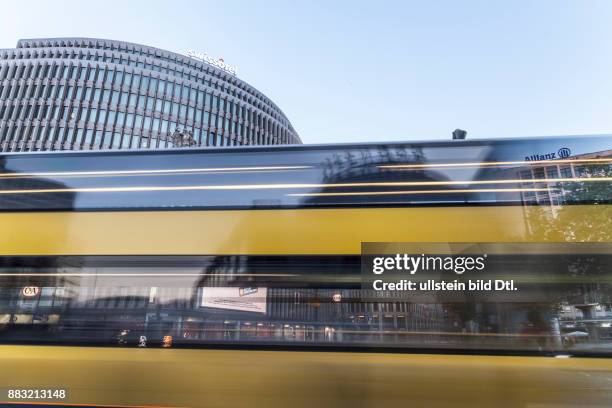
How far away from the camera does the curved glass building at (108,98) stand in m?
51.3

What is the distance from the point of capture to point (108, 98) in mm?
54031

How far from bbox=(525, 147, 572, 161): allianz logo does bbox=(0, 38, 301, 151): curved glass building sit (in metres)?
47.2

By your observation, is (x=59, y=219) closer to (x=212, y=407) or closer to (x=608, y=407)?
(x=212, y=407)

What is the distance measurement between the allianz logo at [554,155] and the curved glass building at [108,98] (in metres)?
47.2

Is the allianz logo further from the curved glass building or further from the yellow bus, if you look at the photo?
the curved glass building

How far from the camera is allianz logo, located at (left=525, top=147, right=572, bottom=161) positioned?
387 cm

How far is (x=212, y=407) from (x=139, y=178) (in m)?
2.59

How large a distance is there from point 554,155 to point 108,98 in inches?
2397

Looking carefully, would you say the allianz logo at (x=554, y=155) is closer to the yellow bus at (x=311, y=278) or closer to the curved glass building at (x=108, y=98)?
the yellow bus at (x=311, y=278)

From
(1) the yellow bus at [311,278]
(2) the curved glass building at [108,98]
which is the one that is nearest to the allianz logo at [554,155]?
(1) the yellow bus at [311,278]

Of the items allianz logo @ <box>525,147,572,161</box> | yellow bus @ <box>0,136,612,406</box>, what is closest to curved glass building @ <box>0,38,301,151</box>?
yellow bus @ <box>0,136,612,406</box>

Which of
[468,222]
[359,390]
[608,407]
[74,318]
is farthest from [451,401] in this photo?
[74,318]

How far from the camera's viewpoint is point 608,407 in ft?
10.7

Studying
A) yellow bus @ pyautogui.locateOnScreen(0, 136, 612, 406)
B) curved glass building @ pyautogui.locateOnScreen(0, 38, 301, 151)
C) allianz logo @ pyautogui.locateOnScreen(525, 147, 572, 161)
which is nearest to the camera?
yellow bus @ pyautogui.locateOnScreen(0, 136, 612, 406)
